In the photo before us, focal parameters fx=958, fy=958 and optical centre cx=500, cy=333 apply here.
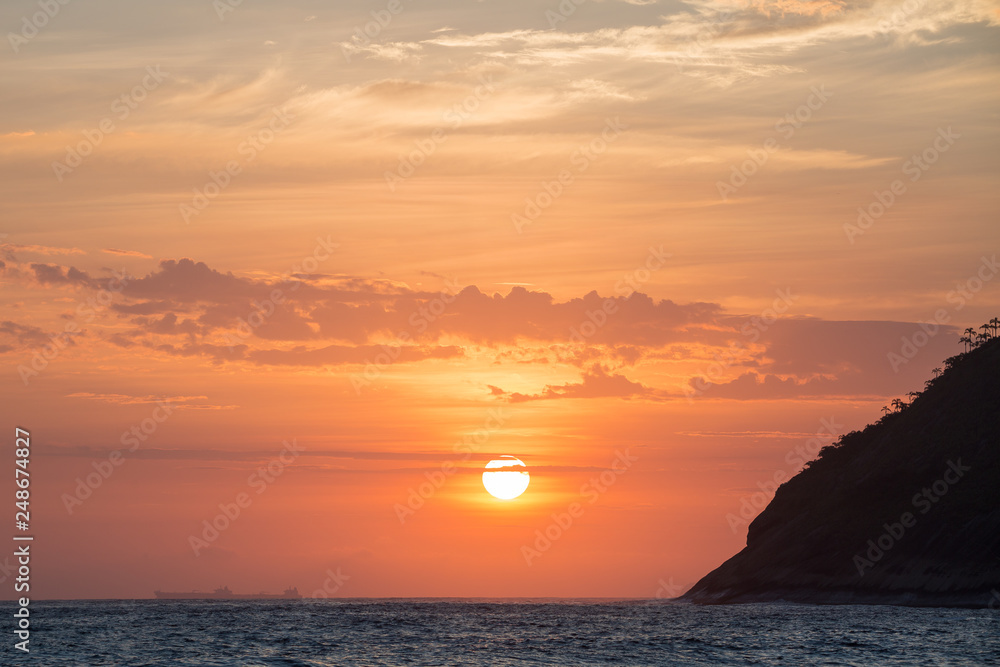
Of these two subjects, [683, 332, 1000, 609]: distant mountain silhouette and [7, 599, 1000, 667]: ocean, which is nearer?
[7, 599, 1000, 667]: ocean

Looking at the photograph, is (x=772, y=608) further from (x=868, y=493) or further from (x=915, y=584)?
(x=868, y=493)

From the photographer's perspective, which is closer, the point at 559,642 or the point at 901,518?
the point at 559,642

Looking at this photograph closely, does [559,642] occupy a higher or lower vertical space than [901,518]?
Answer: lower

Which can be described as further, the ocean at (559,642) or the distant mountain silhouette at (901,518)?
the distant mountain silhouette at (901,518)

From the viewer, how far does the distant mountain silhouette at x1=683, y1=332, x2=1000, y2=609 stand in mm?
126438

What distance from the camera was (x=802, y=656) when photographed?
2633 inches

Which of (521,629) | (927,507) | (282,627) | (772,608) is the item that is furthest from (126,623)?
(927,507)

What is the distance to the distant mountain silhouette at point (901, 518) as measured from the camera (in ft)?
415

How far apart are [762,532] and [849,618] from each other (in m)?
81.1

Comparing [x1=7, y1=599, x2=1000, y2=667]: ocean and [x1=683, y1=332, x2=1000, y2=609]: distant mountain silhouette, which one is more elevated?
[x1=683, y1=332, x2=1000, y2=609]: distant mountain silhouette

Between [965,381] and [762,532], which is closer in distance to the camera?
[965,381]

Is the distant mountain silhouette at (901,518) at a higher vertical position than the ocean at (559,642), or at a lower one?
higher

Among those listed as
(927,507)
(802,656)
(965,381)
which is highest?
(965,381)

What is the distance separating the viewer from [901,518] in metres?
145
